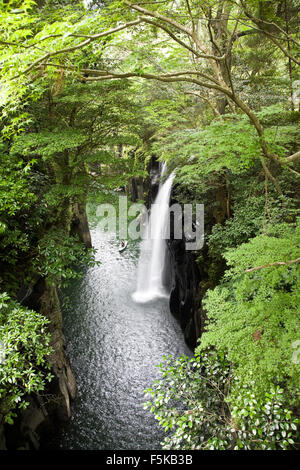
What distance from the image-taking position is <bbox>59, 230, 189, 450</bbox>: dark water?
6.80 metres

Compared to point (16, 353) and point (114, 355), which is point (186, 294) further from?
point (16, 353)

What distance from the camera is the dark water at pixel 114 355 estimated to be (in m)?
6.80

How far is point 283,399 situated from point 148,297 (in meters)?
9.32

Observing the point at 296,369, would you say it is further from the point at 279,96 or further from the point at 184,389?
the point at 279,96

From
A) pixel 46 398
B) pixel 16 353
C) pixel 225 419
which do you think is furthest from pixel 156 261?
pixel 16 353

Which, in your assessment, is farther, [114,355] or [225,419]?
[114,355]

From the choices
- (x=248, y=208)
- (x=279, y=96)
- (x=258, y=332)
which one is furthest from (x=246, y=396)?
(x=279, y=96)

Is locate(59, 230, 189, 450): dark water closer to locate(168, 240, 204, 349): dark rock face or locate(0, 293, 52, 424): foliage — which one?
locate(168, 240, 204, 349): dark rock face

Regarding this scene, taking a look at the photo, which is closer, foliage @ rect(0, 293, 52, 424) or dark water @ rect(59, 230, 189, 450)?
foliage @ rect(0, 293, 52, 424)

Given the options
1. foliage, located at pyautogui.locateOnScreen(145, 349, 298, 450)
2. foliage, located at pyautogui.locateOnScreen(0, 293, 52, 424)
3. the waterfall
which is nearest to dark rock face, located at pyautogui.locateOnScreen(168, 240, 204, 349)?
the waterfall

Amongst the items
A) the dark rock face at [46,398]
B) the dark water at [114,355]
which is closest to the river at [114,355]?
the dark water at [114,355]

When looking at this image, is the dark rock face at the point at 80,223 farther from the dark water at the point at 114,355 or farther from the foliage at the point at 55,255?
the foliage at the point at 55,255

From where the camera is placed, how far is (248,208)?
6863 mm

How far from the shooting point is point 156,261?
49.1 ft
